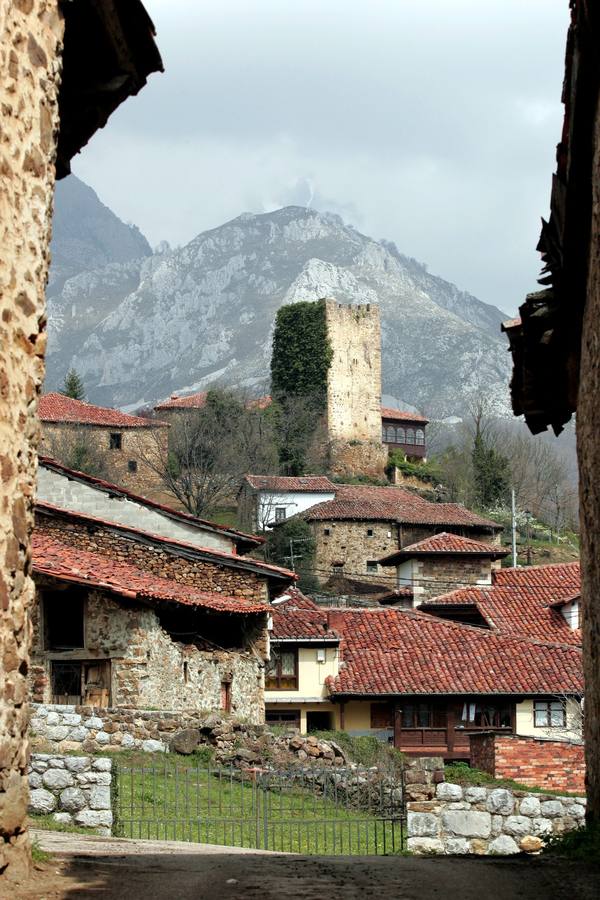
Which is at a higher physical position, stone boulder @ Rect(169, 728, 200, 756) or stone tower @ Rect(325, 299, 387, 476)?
stone tower @ Rect(325, 299, 387, 476)

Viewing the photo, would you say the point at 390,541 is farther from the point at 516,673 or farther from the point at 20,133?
the point at 20,133

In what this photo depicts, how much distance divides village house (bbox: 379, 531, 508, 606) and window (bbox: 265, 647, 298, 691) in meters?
20.0

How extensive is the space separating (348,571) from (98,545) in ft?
140

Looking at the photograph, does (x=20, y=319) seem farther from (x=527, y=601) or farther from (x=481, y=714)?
(x=527, y=601)

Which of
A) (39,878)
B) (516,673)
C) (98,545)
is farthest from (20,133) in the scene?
(516,673)

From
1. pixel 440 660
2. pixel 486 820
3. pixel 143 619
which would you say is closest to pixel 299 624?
pixel 440 660

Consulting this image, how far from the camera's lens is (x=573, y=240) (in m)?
10.8

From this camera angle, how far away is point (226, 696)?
26703 millimetres

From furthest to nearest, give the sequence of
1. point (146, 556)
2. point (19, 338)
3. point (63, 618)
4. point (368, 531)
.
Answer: point (368, 531) → point (146, 556) → point (63, 618) → point (19, 338)

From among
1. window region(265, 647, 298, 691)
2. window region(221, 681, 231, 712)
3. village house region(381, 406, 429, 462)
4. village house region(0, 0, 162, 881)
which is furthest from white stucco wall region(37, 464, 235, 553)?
village house region(381, 406, 429, 462)

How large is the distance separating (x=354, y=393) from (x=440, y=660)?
5376 centimetres

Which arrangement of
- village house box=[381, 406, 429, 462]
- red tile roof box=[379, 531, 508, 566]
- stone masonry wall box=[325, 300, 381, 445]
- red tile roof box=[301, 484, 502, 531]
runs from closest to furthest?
red tile roof box=[379, 531, 508, 566], red tile roof box=[301, 484, 502, 531], stone masonry wall box=[325, 300, 381, 445], village house box=[381, 406, 429, 462]

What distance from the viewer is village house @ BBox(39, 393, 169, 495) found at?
252 ft

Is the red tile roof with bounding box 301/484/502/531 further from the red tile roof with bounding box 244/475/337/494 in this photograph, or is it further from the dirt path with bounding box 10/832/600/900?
the dirt path with bounding box 10/832/600/900
